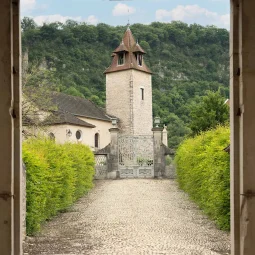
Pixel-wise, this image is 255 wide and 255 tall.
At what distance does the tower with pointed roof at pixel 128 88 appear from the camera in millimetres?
46156

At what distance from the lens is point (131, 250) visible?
789 centimetres

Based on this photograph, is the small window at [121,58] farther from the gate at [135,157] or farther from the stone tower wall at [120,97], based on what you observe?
the gate at [135,157]

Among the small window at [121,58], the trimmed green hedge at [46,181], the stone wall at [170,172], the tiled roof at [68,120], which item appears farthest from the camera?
the small window at [121,58]

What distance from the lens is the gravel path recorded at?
8.11 m

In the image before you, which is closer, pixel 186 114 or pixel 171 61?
pixel 186 114

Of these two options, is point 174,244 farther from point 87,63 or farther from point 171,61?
point 171,61

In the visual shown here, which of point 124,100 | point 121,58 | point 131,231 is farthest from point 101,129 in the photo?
point 131,231

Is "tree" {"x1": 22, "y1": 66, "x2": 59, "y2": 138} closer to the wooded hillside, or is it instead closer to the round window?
the round window

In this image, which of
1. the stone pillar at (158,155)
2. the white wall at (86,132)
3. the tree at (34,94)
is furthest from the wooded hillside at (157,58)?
the tree at (34,94)

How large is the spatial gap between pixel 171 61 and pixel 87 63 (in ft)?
57.1

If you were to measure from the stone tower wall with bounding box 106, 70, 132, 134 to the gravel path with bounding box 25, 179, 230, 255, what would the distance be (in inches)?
1194

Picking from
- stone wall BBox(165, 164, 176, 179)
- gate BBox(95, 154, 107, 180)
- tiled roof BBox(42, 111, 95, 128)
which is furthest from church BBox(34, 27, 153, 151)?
stone wall BBox(165, 164, 176, 179)

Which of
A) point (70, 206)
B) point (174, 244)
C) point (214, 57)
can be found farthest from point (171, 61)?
point (174, 244)

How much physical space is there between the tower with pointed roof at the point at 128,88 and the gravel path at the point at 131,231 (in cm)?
3034
